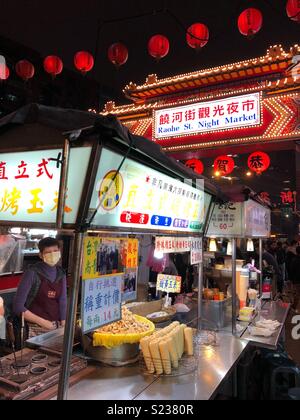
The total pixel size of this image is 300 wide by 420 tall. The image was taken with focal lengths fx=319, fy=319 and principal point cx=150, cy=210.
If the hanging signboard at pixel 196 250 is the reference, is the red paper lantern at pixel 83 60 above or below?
above

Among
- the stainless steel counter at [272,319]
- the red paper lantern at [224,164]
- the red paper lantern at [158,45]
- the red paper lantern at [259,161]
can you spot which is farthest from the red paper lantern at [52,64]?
the stainless steel counter at [272,319]

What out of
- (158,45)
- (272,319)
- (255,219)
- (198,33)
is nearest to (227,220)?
(255,219)

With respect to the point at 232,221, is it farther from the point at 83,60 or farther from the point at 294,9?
the point at 83,60

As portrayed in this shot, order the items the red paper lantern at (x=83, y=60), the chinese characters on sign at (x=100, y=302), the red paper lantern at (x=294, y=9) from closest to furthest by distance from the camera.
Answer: the chinese characters on sign at (x=100, y=302) → the red paper lantern at (x=294, y=9) → the red paper lantern at (x=83, y=60)

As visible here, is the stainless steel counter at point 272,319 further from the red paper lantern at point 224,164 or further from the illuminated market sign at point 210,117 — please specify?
the red paper lantern at point 224,164

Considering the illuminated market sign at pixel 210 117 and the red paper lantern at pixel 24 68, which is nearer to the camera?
the illuminated market sign at pixel 210 117

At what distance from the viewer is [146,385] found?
246 cm

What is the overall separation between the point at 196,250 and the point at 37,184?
214 cm

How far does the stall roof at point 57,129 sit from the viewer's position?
5.38ft

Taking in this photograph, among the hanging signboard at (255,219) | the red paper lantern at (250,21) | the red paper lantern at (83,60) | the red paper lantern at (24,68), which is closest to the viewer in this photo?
the hanging signboard at (255,219)

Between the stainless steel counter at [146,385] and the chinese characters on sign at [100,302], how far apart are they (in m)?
0.57

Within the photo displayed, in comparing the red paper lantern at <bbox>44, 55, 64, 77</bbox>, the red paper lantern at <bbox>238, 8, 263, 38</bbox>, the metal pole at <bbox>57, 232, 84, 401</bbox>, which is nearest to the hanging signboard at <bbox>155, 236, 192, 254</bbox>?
the metal pole at <bbox>57, 232, 84, 401</bbox>

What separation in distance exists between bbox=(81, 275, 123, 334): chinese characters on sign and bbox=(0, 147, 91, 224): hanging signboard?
0.48m
